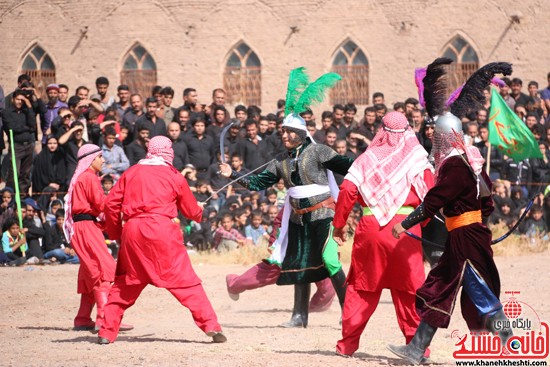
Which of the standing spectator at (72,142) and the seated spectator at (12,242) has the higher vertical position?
the standing spectator at (72,142)

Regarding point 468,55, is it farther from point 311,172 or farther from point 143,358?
point 143,358

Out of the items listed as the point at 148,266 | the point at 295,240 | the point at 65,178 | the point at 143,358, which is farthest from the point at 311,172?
the point at 65,178

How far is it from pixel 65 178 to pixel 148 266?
7.11 m

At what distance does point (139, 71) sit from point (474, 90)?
1685 centimetres

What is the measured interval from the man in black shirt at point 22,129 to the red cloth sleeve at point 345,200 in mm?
9182

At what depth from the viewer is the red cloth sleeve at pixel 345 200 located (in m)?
8.64

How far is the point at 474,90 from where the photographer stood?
28.5ft

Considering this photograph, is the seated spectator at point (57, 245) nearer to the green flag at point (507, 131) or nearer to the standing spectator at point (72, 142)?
the standing spectator at point (72, 142)

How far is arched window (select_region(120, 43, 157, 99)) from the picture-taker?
81.4 ft

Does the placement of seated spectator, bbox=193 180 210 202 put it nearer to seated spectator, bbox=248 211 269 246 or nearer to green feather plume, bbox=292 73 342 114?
seated spectator, bbox=248 211 269 246

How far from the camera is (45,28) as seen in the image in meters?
25.5

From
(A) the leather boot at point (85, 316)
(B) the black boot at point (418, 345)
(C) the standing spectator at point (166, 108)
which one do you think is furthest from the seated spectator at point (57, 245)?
(B) the black boot at point (418, 345)

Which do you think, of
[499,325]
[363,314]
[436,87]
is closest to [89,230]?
[363,314]

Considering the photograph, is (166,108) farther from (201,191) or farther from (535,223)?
(535,223)
